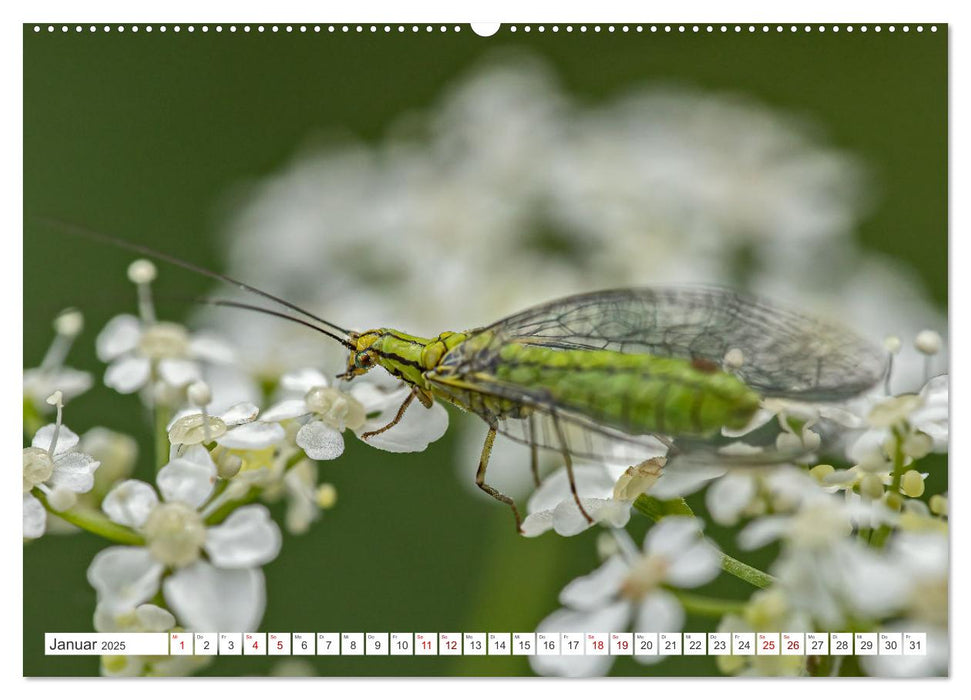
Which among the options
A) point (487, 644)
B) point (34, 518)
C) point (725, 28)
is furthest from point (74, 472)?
point (725, 28)

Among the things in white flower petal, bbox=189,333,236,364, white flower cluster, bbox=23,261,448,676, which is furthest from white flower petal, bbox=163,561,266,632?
white flower petal, bbox=189,333,236,364

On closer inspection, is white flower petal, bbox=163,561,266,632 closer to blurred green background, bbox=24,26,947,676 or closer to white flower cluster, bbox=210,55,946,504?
blurred green background, bbox=24,26,947,676

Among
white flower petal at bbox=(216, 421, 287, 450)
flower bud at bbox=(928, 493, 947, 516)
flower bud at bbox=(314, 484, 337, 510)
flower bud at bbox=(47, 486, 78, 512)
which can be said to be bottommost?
flower bud at bbox=(928, 493, 947, 516)

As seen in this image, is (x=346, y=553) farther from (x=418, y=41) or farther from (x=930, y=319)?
(x=930, y=319)

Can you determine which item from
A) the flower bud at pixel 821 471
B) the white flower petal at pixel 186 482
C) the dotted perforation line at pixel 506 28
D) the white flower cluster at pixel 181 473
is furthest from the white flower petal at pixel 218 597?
the dotted perforation line at pixel 506 28

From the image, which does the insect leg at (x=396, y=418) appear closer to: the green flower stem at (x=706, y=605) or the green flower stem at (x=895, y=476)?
the green flower stem at (x=706, y=605)
